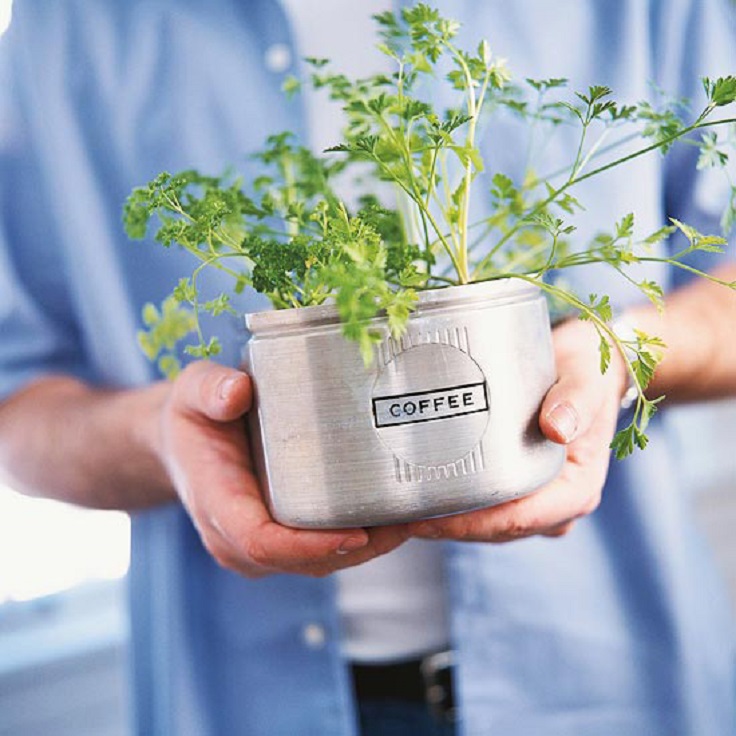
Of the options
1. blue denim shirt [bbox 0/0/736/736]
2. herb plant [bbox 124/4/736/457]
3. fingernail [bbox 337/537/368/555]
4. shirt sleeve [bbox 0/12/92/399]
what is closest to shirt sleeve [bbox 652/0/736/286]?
blue denim shirt [bbox 0/0/736/736]

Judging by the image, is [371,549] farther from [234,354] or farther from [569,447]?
[234,354]

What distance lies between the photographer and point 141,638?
1.10m

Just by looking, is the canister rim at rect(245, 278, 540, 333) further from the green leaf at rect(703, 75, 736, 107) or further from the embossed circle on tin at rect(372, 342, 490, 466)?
the green leaf at rect(703, 75, 736, 107)

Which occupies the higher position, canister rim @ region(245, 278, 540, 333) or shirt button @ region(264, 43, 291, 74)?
shirt button @ region(264, 43, 291, 74)

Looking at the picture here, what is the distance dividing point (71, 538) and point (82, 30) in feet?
3.74

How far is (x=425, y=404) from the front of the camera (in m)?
0.50

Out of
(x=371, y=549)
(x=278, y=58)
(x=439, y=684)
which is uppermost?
(x=278, y=58)

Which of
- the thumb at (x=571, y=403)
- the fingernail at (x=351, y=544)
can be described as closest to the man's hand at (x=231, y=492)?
the fingernail at (x=351, y=544)

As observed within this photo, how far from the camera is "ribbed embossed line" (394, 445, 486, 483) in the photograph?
50 cm

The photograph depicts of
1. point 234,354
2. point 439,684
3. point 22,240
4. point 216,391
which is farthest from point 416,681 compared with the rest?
point 22,240

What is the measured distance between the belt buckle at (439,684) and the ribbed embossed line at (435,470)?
509 millimetres

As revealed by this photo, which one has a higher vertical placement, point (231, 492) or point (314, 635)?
point (231, 492)

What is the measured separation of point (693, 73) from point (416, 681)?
666mm

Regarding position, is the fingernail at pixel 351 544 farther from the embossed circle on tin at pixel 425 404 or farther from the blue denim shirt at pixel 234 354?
the blue denim shirt at pixel 234 354
